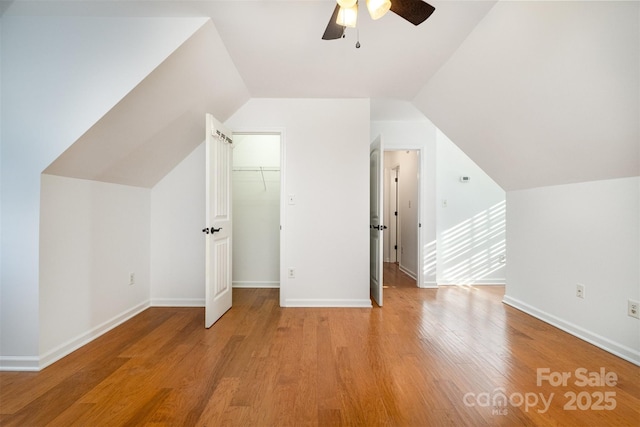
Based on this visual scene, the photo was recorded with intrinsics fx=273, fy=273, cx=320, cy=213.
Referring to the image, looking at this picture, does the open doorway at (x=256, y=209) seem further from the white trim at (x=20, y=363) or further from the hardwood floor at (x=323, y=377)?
the white trim at (x=20, y=363)

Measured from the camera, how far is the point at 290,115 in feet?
10.5

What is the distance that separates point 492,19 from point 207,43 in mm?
2060

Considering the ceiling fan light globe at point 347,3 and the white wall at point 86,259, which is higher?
the ceiling fan light globe at point 347,3

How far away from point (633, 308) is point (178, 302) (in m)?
4.09

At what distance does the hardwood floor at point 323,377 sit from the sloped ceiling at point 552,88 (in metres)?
1.53

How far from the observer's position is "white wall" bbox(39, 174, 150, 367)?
1.93m

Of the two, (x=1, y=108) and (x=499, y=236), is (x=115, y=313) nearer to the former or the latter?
(x=1, y=108)

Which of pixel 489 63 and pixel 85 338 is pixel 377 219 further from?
pixel 85 338

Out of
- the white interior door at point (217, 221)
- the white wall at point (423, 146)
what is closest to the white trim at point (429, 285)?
the white wall at point (423, 146)

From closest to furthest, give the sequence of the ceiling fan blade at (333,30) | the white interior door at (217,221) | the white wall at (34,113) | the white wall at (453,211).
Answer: the ceiling fan blade at (333,30), the white wall at (34,113), the white interior door at (217,221), the white wall at (453,211)

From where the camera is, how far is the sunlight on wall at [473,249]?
4160mm

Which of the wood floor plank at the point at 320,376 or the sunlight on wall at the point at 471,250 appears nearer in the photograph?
the wood floor plank at the point at 320,376

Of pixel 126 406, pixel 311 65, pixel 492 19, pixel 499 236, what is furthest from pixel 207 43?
pixel 499 236

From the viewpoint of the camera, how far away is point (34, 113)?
72.6 inches
